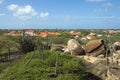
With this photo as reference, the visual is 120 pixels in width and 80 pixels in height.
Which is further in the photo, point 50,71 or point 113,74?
point 113,74

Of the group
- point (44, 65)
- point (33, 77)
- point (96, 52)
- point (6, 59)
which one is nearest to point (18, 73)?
point (33, 77)

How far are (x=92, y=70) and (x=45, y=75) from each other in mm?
4954

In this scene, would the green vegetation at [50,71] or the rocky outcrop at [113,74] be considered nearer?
the green vegetation at [50,71]

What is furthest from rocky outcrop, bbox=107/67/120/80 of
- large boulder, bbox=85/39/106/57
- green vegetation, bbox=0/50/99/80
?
large boulder, bbox=85/39/106/57

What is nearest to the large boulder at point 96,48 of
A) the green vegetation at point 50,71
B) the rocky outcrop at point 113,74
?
the green vegetation at point 50,71

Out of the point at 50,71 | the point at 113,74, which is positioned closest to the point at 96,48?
the point at 113,74

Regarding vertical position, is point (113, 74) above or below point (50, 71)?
below

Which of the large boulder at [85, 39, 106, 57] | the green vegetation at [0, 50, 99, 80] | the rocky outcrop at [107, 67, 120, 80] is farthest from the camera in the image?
the large boulder at [85, 39, 106, 57]

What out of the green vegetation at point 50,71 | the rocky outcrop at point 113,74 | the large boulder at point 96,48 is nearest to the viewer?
the green vegetation at point 50,71

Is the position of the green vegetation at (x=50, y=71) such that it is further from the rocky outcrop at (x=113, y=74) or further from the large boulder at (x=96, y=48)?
the large boulder at (x=96, y=48)

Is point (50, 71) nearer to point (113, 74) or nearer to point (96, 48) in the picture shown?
point (113, 74)

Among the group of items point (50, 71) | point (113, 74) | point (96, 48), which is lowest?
point (113, 74)

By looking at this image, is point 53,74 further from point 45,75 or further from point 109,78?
point 109,78

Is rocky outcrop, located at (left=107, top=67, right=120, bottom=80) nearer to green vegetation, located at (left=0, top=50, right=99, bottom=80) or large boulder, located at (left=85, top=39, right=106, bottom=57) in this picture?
green vegetation, located at (left=0, top=50, right=99, bottom=80)
